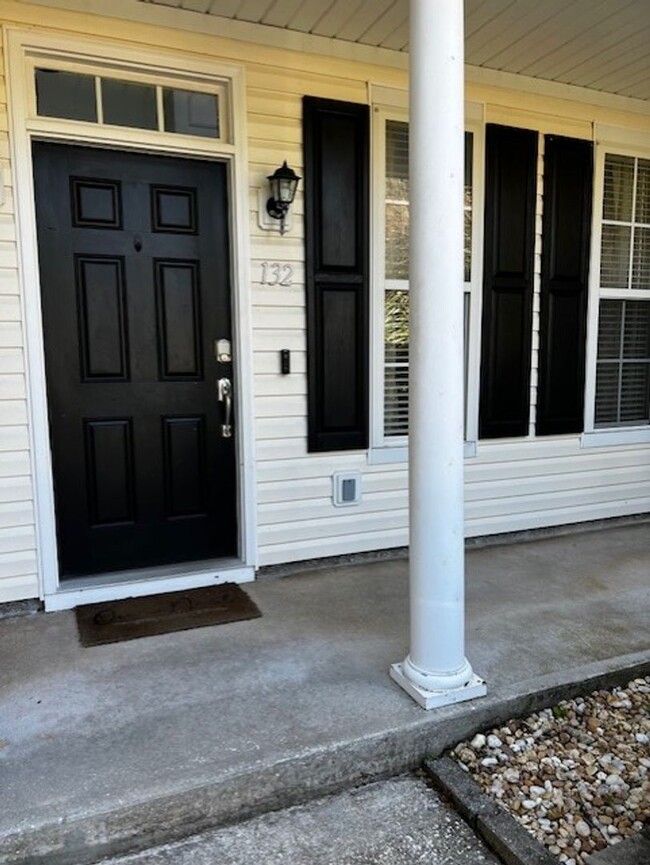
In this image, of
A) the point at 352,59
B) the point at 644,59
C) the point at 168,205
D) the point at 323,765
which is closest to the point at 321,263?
the point at 168,205

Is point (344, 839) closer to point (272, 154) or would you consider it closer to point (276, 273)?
point (276, 273)

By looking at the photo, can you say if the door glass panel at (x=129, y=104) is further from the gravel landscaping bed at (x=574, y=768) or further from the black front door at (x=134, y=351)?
the gravel landscaping bed at (x=574, y=768)

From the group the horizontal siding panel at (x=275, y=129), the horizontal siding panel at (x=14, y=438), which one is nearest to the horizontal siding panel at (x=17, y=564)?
the horizontal siding panel at (x=14, y=438)

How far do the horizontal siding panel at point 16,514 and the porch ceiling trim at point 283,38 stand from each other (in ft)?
6.88

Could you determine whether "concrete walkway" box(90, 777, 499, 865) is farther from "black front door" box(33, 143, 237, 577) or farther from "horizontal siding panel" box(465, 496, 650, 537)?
"horizontal siding panel" box(465, 496, 650, 537)

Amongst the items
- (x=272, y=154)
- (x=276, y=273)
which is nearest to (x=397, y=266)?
(x=276, y=273)

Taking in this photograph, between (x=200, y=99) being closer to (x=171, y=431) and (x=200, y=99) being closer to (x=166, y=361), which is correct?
(x=166, y=361)

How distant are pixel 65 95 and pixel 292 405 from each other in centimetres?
171

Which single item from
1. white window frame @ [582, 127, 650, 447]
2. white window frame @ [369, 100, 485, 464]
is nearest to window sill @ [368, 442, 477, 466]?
white window frame @ [369, 100, 485, 464]

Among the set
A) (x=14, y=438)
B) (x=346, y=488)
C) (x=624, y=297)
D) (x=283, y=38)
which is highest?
(x=283, y=38)

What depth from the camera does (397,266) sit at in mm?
3436

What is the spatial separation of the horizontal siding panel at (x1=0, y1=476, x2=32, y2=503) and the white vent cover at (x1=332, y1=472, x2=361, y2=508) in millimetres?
1481

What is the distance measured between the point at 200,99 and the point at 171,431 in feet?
5.16

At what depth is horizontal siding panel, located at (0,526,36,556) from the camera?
2799mm
